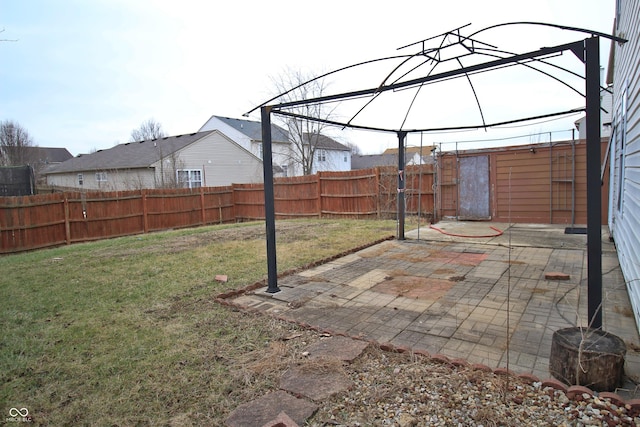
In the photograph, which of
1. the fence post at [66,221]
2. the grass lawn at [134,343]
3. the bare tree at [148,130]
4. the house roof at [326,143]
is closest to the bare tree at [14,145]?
the bare tree at [148,130]

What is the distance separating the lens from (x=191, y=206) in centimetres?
1466

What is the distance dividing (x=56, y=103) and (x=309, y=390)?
2214 centimetres

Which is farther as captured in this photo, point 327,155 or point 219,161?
point 327,155

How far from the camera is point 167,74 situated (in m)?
15.4

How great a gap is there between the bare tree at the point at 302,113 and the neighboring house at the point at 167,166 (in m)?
2.97

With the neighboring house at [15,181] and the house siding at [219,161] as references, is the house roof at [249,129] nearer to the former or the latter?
the house siding at [219,161]

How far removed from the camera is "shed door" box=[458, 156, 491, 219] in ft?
35.0

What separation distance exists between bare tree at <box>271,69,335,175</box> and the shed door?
423 inches

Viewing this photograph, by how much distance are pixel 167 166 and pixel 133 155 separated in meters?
3.37

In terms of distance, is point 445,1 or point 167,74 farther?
point 167,74

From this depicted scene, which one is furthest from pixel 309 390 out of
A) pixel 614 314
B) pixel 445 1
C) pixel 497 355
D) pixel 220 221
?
pixel 220 221

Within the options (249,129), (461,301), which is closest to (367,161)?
(249,129)

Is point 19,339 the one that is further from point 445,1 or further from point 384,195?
point 384,195

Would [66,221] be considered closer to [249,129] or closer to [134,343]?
[134,343]
